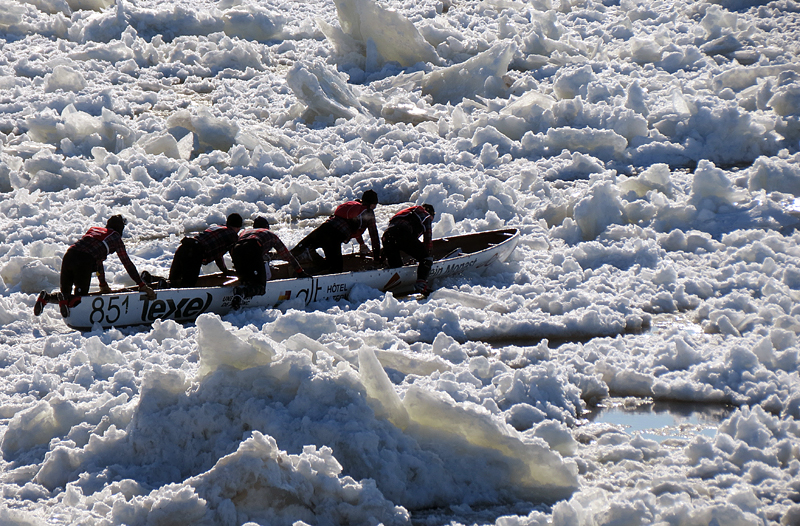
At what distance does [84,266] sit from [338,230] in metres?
2.77

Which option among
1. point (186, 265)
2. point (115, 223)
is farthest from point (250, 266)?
point (115, 223)

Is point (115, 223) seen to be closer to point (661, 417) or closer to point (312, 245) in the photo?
point (312, 245)

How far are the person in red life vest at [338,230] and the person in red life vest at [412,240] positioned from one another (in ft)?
0.98

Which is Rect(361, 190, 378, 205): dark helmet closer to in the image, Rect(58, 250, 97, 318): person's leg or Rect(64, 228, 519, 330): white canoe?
Rect(64, 228, 519, 330): white canoe

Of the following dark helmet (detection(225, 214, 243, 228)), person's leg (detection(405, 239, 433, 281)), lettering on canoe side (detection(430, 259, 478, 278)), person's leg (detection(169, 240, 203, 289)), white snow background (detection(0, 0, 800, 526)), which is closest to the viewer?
white snow background (detection(0, 0, 800, 526))

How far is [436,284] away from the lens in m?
9.48

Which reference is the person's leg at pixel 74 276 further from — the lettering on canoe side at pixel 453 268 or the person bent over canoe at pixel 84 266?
the lettering on canoe side at pixel 453 268

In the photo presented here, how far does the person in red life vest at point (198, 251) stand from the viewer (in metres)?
8.37

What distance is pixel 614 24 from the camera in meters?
22.1

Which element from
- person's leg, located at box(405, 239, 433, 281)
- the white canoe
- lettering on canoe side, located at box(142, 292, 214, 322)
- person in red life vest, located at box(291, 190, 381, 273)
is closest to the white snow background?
the white canoe

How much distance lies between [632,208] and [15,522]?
28.9ft

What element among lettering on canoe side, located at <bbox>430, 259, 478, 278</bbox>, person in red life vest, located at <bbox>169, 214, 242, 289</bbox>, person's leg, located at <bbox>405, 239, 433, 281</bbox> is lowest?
lettering on canoe side, located at <bbox>430, 259, 478, 278</bbox>

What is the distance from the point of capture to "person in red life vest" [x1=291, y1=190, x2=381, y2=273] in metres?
9.15

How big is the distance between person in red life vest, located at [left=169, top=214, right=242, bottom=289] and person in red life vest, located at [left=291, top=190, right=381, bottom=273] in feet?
3.20
